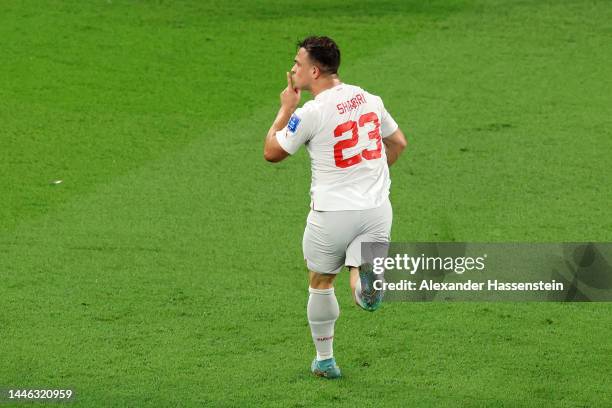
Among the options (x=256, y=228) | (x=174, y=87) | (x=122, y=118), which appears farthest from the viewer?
(x=174, y=87)

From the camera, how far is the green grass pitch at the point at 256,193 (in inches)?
280

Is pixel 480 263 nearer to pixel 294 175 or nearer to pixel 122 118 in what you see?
pixel 294 175

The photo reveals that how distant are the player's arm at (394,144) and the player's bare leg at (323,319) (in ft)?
2.45

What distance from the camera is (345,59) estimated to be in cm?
1295

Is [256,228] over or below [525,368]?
over

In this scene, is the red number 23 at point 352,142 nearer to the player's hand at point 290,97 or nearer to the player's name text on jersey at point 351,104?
the player's name text on jersey at point 351,104

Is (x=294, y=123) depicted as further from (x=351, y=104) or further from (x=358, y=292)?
(x=358, y=292)

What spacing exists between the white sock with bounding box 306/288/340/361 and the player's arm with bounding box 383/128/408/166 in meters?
0.82

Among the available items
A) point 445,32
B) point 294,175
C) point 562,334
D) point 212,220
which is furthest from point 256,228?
point 445,32

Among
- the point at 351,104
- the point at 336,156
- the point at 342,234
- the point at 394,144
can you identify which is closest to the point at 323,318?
the point at 342,234

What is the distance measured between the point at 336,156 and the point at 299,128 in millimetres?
248

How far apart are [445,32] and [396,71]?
1.40 m

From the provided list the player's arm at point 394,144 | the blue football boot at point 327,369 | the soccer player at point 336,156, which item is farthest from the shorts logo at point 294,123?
the blue football boot at point 327,369

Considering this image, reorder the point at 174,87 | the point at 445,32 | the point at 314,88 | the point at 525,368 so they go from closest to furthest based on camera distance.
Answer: the point at 314,88 → the point at 525,368 → the point at 174,87 → the point at 445,32
